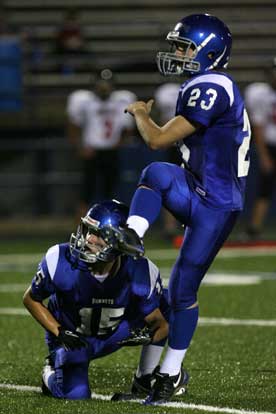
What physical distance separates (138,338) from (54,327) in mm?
320

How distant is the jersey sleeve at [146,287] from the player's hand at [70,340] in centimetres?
28

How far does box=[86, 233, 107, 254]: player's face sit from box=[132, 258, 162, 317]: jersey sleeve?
0.98 ft

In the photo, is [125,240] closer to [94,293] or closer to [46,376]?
[94,293]

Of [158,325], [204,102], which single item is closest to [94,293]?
[158,325]

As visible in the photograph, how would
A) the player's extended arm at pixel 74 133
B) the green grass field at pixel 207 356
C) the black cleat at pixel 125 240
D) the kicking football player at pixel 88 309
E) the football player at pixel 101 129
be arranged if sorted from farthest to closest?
the player's extended arm at pixel 74 133, the football player at pixel 101 129, the kicking football player at pixel 88 309, the green grass field at pixel 207 356, the black cleat at pixel 125 240

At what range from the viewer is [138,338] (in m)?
4.61

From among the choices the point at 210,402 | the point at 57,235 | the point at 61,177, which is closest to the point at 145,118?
the point at 210,402

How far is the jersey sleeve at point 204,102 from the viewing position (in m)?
4.41

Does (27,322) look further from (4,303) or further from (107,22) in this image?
(107,22)

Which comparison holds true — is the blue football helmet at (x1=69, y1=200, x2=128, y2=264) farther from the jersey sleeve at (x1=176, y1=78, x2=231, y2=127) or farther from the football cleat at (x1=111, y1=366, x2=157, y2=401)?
the football cleat at (x1=111, y1=366, x2=157, y2=401)

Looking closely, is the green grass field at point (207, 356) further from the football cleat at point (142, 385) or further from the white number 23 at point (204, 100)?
the white number 23 at point (204, 100)

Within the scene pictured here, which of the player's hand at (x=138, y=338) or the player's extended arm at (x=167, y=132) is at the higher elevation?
the player's extended arm at (x=167, y=132)

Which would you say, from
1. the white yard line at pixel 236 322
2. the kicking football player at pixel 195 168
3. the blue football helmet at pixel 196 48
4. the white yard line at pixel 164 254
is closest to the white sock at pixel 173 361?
the kicking football player at pixel 195 168

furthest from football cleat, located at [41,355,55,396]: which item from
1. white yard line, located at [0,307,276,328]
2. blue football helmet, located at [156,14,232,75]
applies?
white yard line, located at [0,307,276,328]
